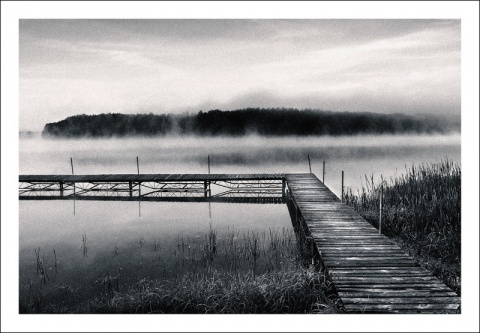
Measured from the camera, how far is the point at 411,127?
11180mm

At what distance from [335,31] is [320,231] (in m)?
2.90

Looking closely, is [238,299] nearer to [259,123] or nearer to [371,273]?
[371,273]

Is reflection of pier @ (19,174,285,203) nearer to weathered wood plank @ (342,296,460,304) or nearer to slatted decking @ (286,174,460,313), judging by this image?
slatted decking @ (286,174,460,313)

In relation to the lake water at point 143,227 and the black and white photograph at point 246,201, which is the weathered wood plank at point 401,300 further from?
the lake water at point 143,227

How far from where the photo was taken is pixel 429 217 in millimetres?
7145

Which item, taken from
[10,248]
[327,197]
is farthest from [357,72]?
[10,248]

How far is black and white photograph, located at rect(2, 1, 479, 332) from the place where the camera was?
4.59 meters

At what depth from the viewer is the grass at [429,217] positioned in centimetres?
595

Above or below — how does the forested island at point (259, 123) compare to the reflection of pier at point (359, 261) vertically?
above

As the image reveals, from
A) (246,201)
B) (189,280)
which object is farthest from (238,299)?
(246,201)

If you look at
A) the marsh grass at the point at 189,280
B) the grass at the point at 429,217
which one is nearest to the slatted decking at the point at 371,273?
the marsh grass at the point at 189,280

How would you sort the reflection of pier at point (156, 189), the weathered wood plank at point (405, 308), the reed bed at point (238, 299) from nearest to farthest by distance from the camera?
the weathered wood plank at point (405, 308)
the reed bed at point (238, 299)
the reflection of pier at point (156, 189)

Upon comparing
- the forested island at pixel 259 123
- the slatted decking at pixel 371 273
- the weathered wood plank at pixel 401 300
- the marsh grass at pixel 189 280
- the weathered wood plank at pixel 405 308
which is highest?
the forested island at pixel 259 123

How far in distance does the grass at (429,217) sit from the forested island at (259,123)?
104 cm
